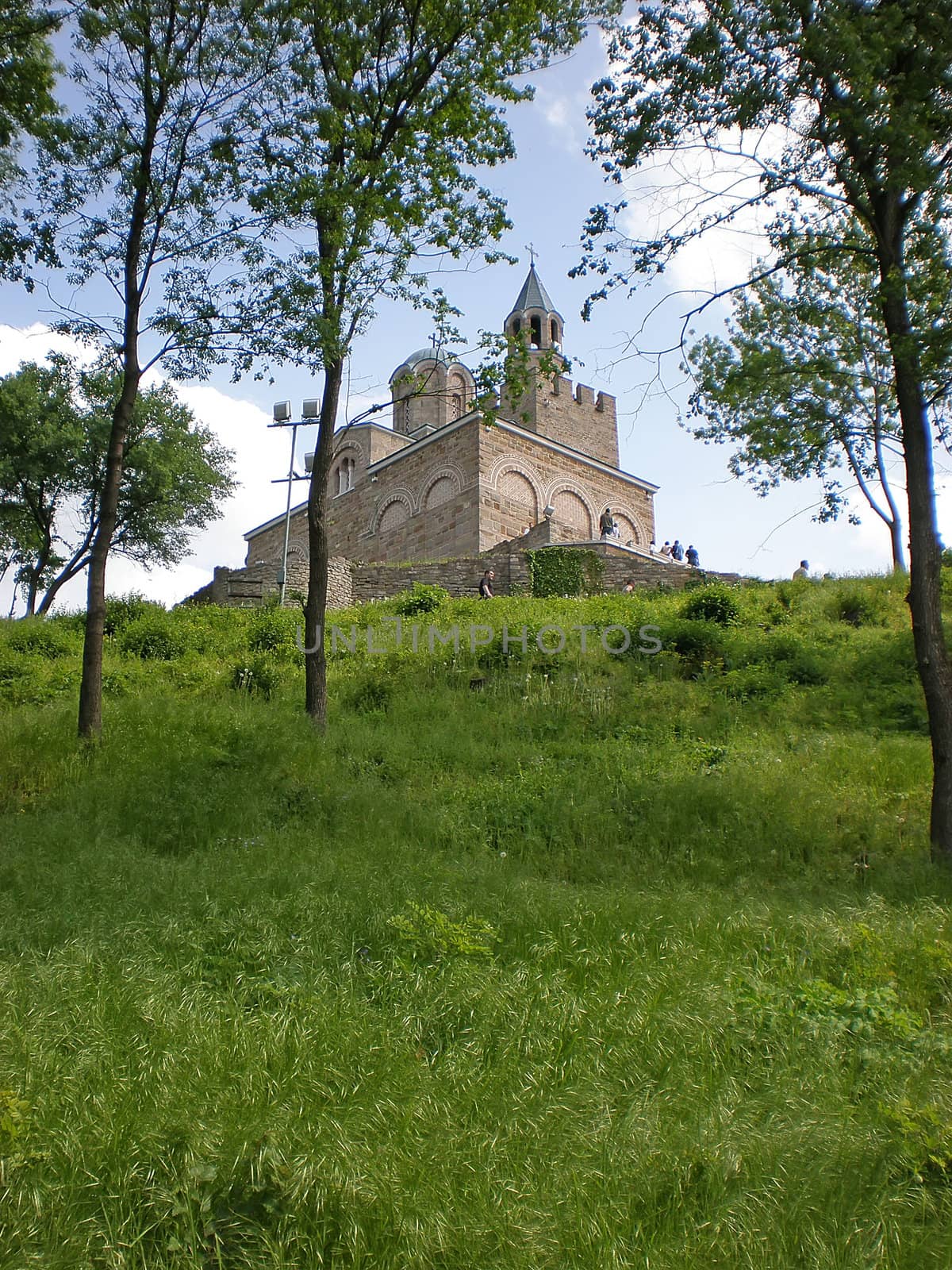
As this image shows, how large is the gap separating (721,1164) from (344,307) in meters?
10.7

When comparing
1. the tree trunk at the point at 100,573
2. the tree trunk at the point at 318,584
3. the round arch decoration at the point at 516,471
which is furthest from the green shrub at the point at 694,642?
the round arch decoration at the point at 516,471

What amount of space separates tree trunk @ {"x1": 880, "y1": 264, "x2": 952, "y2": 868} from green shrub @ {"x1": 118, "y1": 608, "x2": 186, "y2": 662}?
12.4 m

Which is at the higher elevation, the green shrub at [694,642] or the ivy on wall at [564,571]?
the ivy on wall at [564,571]

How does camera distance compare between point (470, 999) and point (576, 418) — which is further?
point (576, 418)

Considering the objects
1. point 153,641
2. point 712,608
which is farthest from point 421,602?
point 712,608

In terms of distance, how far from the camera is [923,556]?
25.9 feet

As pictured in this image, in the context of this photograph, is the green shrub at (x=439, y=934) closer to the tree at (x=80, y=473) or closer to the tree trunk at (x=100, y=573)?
the tree trunk at (x=100, y=573)

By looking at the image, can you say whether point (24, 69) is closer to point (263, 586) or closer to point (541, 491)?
point (263, 586)

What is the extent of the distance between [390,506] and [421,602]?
15664 mm

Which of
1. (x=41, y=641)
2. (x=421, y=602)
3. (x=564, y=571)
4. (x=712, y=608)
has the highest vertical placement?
(x=564, y=571)

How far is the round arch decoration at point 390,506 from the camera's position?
33000 millimetres

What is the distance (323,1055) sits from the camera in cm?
392

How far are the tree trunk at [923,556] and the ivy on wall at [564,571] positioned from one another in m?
13.9

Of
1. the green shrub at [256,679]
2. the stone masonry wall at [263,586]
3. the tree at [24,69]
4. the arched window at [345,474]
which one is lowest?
the green shrub at [256,679]
